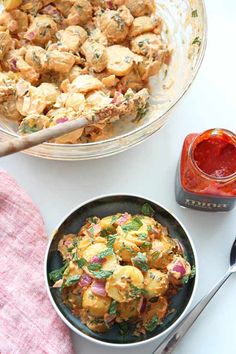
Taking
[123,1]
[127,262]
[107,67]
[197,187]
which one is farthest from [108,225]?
[123,1]

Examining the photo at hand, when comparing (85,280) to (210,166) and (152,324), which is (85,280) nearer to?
(152,324)

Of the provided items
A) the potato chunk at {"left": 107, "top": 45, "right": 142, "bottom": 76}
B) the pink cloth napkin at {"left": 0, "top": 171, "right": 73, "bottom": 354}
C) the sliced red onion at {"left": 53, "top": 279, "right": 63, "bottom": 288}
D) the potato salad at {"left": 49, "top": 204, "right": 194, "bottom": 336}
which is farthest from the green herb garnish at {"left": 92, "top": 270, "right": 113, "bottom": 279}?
the potato chunk at {"left": 107, "top": 45, "right": 142, "bottom": 76}

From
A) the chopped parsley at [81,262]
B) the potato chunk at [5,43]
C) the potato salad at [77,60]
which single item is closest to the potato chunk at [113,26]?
the potato salad at [77,60]

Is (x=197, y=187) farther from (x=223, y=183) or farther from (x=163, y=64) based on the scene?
(x=163, y=64)

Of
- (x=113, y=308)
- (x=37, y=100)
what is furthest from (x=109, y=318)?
(x=37, y=100)

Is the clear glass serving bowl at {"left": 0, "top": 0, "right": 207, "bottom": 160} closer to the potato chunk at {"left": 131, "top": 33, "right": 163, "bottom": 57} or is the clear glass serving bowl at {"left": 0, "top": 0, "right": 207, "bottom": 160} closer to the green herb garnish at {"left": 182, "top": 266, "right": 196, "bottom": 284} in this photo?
the potato chunk at {"left": 131, "top": 33, "right": 163, "bottom": 57}
